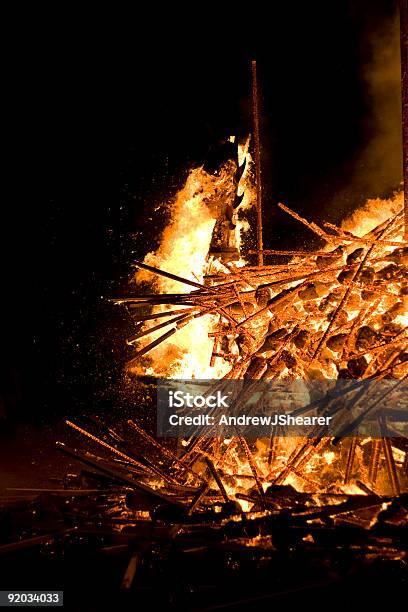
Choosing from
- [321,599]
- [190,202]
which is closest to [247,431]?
[321,599]

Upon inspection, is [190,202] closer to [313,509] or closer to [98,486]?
[98,486]

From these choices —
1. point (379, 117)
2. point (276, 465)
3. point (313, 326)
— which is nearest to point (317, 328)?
point (313, 326)

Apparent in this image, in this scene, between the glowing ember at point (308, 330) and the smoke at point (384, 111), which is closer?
the glowing ember at point (308, 330)

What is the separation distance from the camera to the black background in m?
5.85

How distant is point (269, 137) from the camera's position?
19.9 ft

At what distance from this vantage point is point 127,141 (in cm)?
658

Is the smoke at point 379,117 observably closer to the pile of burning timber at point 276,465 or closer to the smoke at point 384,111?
the smoke at point 384,111

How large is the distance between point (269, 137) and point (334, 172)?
1069mm

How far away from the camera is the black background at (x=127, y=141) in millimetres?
5852

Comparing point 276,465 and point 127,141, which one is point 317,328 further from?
point 127,141

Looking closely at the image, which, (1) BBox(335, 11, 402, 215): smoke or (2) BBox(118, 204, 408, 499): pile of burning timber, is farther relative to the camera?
(1) BBox(335, 11, 402, 215): smoke

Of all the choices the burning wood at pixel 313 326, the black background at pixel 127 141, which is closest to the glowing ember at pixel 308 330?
the burning wood at pixel 313 326

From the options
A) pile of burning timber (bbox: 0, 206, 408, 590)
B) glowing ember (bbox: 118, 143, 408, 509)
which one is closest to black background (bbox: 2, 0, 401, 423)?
glowing ember (bbox: 118, 143, 408, 509)

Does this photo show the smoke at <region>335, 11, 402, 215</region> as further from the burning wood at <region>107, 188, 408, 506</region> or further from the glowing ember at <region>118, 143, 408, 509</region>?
the burning wood at <region>107, 188, 408, 506</region>
